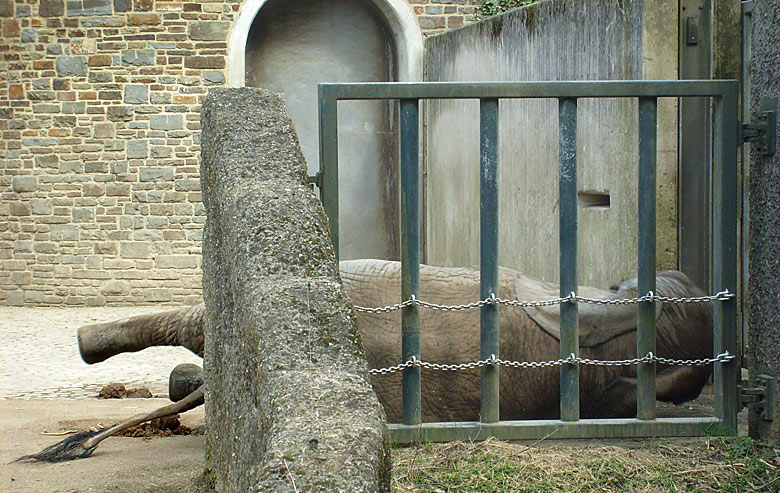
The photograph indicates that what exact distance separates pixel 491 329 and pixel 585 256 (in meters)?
2.55

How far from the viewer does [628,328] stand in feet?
10.7

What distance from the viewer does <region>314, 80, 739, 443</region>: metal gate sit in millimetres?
2949

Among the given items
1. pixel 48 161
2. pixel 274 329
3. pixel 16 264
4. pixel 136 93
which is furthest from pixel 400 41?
pixel 274 329

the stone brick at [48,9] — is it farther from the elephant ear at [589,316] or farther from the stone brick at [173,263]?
the elephant ear at [589,316]

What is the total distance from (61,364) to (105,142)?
13.1 feet

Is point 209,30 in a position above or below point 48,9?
below

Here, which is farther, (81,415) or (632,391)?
(81,415)

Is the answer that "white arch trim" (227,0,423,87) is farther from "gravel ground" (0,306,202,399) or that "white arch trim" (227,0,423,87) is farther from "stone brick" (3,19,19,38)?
"gravel ground" (0,306,202,399)

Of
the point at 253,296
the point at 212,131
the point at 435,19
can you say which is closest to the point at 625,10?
the point at 212,131

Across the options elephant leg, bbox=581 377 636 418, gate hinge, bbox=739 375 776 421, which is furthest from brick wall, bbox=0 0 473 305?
gate hinge, bbox=739 375 776 421

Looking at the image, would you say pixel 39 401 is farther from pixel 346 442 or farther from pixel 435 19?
pixel 435 19

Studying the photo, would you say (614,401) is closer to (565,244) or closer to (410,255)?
(565,244)

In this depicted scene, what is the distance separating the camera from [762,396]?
2924 mm

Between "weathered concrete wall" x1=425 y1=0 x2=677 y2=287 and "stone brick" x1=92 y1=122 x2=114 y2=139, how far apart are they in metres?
3.55
